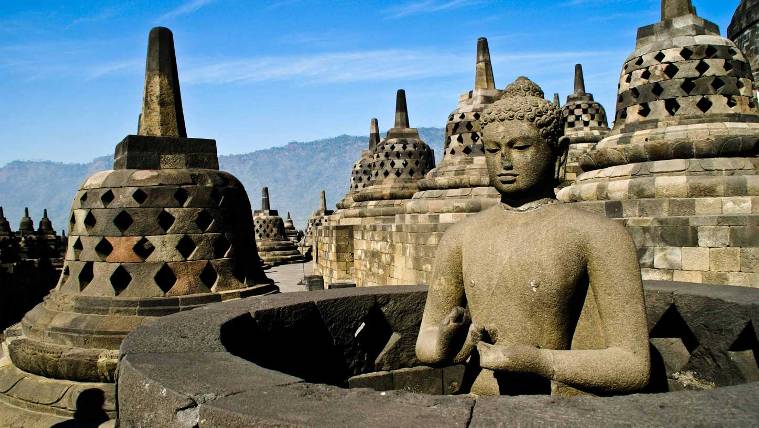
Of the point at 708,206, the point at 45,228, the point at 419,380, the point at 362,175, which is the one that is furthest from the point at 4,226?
the point at 708,206

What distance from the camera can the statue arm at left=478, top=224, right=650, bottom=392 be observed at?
187 cm

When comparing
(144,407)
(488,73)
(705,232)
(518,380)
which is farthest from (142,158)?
(488,73)

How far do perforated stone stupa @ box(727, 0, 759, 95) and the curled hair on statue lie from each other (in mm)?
11929

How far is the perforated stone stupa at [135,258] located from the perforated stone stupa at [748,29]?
11709mm

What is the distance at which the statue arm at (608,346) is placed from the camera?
73.7 inches

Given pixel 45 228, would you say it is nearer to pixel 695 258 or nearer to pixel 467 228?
pixel 695 258

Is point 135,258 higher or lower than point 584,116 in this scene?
lower

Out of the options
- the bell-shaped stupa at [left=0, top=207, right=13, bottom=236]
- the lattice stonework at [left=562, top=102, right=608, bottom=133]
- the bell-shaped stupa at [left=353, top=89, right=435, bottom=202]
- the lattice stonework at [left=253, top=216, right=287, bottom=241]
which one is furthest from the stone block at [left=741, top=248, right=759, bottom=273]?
the lattice stonework at [left=253, top=216, right=287, bottom=241]

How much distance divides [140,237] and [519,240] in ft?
11.8

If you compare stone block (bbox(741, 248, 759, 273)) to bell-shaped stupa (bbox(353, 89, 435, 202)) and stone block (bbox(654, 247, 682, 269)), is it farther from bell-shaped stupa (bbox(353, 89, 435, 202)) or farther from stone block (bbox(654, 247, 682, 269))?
bell-shaped stupa (bbox(353, 89, 435, 202))

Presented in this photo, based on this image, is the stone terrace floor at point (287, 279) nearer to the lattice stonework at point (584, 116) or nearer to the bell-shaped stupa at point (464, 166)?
the bell-shaped stupa at point (464, 166)

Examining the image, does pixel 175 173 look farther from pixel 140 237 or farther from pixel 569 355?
pixel 569 355

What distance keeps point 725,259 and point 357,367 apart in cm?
317

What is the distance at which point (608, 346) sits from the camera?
196 centimetres
